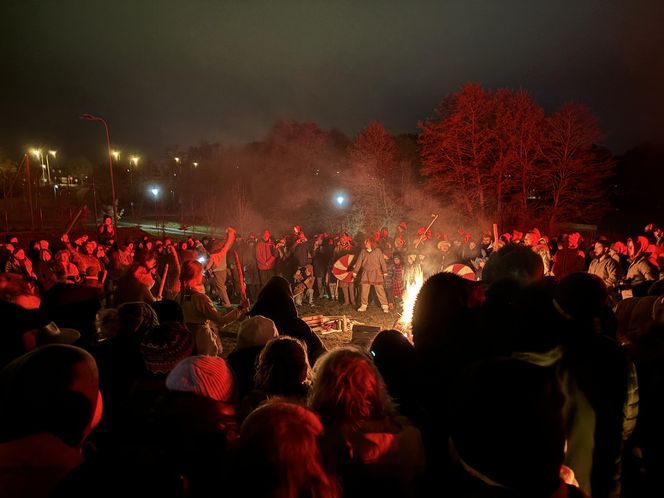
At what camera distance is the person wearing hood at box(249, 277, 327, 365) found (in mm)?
4559

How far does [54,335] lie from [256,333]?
5.44 ft

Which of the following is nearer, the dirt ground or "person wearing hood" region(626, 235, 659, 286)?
"person wearing hood" region(626, 235, 659, 286)

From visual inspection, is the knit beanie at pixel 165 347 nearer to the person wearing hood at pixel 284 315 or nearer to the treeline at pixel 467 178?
the person wearing hood at pixel 284 315

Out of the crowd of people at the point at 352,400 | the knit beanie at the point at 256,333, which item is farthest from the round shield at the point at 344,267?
the knit beanie at the point at 256,333

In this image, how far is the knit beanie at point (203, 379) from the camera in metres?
2.35

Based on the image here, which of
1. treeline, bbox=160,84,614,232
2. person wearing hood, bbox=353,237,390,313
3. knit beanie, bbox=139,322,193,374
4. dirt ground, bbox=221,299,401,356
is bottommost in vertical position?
dirt ground, bbox=221,299,401,356

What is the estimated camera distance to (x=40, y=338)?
3.61 m

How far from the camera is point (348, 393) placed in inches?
88.0

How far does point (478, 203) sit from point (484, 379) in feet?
97.8

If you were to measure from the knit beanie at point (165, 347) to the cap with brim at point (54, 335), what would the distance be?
4.10 ft

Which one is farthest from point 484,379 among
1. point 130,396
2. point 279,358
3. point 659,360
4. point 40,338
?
point 40,338

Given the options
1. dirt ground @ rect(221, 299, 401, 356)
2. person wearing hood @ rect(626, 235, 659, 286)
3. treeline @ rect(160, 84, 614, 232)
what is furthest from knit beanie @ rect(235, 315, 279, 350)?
treeline @ rect(160, 84, 614, 232)

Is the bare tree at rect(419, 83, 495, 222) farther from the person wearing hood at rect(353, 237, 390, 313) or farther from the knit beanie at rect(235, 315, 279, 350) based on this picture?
the knit beanie at rect(235, 315, 279, 350)

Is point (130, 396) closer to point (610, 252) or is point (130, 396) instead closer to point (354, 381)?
point (354, 381)
